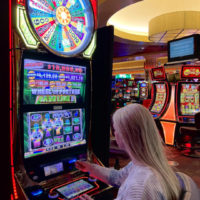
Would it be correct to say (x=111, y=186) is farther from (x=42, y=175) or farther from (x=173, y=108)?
(x=173, y=108)

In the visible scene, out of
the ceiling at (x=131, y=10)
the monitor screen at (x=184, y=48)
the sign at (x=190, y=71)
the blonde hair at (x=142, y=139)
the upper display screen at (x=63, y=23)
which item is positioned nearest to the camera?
the blonde hair at (x=142, y=139)

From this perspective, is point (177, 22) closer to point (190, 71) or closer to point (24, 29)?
Answer: point (190, 71)

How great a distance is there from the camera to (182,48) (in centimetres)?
427

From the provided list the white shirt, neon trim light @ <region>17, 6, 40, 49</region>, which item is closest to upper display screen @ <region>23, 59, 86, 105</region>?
neon trim light @ <region>17, 6, 40, 49</region>

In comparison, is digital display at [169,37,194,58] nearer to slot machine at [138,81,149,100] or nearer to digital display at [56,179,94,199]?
digital display at [56,179,94,199]

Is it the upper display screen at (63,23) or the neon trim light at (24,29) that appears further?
the upper display screen at (63,23)

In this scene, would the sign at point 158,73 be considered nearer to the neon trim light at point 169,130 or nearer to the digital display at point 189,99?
the digital display at point 189,99

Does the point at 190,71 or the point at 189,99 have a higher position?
the point at 190,71

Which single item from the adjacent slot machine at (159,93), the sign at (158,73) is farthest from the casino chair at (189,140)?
the sign at (158,73)

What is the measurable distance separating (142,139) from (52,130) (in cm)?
68

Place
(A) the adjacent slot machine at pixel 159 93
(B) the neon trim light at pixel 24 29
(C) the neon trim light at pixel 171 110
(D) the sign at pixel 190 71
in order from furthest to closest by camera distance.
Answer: (A) the adjacent slot machine at pixel 159 93
(C) the neon trim light at pixel 171 110
(D) the sign at pixel 190 71
(B) the neon trim light at pixel 24 29

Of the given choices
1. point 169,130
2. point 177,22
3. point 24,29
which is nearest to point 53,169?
point 24,29

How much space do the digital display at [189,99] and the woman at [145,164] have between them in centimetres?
429

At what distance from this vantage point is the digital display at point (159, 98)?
5.18 meters
